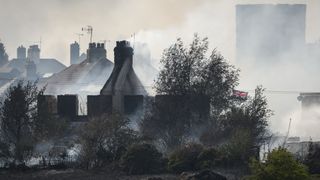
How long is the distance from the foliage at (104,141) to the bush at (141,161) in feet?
11.0

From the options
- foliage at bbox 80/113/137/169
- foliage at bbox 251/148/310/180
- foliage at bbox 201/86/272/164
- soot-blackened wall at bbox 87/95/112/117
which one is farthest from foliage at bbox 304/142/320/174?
soot-blackened wall at bbox 87/95/112/117

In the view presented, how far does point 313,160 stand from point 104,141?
→ 49.8ft

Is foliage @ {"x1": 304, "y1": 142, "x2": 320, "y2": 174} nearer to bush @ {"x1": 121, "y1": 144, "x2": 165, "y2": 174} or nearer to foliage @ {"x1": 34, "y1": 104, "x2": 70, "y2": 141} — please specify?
bush @ {"x1": 121, "y1": 144, "x2": 165, "y2": 174}

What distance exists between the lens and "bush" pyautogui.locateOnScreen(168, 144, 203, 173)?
45.1 metres

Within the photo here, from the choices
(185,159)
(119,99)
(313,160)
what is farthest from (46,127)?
(313,160)

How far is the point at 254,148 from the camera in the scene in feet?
Answer: 158

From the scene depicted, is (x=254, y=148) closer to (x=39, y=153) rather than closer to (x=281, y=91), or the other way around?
(x=39, y=153)

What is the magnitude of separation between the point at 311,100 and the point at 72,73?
1643 inches

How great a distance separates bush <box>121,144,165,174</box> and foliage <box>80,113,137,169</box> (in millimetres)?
3360

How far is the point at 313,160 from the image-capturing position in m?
43.7

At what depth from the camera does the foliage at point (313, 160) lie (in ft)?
140

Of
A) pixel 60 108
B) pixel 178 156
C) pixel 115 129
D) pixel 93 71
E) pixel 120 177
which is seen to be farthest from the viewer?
pixel 93 71

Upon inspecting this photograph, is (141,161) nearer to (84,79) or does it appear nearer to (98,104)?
(98,104)

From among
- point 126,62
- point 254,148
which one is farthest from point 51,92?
point 254,148
